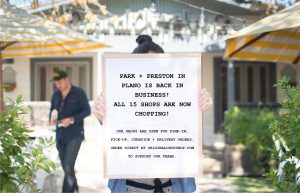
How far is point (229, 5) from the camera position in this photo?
15.6 metres

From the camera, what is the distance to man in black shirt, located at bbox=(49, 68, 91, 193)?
23.7 feet

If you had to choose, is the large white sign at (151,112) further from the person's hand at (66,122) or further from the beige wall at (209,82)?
the beige wall at (209,82)

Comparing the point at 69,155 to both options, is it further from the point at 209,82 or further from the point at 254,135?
the point at 209,82

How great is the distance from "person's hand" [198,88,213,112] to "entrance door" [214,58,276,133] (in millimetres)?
13442

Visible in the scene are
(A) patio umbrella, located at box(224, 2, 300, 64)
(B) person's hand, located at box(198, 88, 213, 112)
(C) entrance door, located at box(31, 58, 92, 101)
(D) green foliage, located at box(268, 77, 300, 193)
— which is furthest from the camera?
(C) entrance door, located at box(31, 58, 92, 101)

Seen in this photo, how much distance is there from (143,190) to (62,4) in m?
9.91

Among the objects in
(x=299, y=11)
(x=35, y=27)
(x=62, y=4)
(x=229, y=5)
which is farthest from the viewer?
(x=229, y=5)

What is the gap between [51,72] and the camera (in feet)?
57.2

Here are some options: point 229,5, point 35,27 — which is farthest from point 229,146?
point 229,5

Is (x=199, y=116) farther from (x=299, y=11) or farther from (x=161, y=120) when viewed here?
(x=299, y=11)

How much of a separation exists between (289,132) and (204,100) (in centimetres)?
55

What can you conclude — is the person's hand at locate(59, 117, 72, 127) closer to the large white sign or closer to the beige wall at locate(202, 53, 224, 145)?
the large white sign

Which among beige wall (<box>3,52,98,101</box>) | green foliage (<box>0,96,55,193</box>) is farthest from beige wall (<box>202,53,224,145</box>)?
green foliage (<box>0,96,55,193</box>)

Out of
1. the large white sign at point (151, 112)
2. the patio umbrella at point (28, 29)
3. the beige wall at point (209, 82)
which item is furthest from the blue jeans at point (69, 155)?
the beige wall at point (209, 82)
